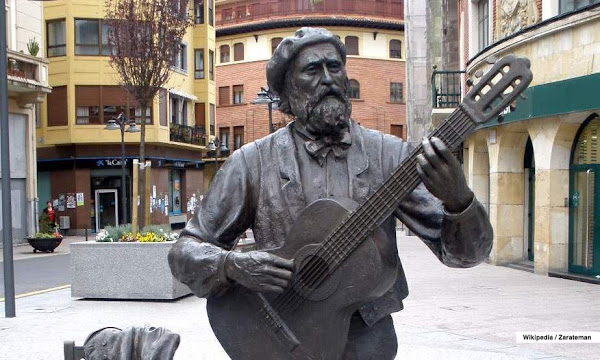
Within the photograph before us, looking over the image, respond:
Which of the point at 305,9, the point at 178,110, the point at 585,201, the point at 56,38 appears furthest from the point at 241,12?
the point at 585,201

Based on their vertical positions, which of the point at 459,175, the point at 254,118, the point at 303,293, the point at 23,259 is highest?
the point at 254,118

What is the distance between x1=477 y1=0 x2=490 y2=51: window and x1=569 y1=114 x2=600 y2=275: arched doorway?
16.0ft

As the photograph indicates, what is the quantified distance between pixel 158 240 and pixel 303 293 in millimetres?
8833

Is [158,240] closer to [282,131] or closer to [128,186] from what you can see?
[282,131]

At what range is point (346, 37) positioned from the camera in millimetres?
48625

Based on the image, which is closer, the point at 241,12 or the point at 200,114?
the point at 200,114

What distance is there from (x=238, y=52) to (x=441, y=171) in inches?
1934

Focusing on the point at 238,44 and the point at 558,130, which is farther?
the point at 238,44

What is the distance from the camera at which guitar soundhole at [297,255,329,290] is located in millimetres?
2264

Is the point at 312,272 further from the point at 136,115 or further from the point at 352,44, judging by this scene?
the point at 352,44

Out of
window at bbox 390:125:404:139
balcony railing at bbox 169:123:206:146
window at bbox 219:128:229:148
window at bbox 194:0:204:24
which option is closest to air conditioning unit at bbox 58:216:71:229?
balcony railing at bbox 169:123:206:146

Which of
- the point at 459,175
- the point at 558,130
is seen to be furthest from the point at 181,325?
the point at 558,130

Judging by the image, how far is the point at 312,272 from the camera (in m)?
2.28

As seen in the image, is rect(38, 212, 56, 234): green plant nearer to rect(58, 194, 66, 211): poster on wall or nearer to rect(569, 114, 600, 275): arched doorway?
rect(58, 194, 66, 211): poster on wall
